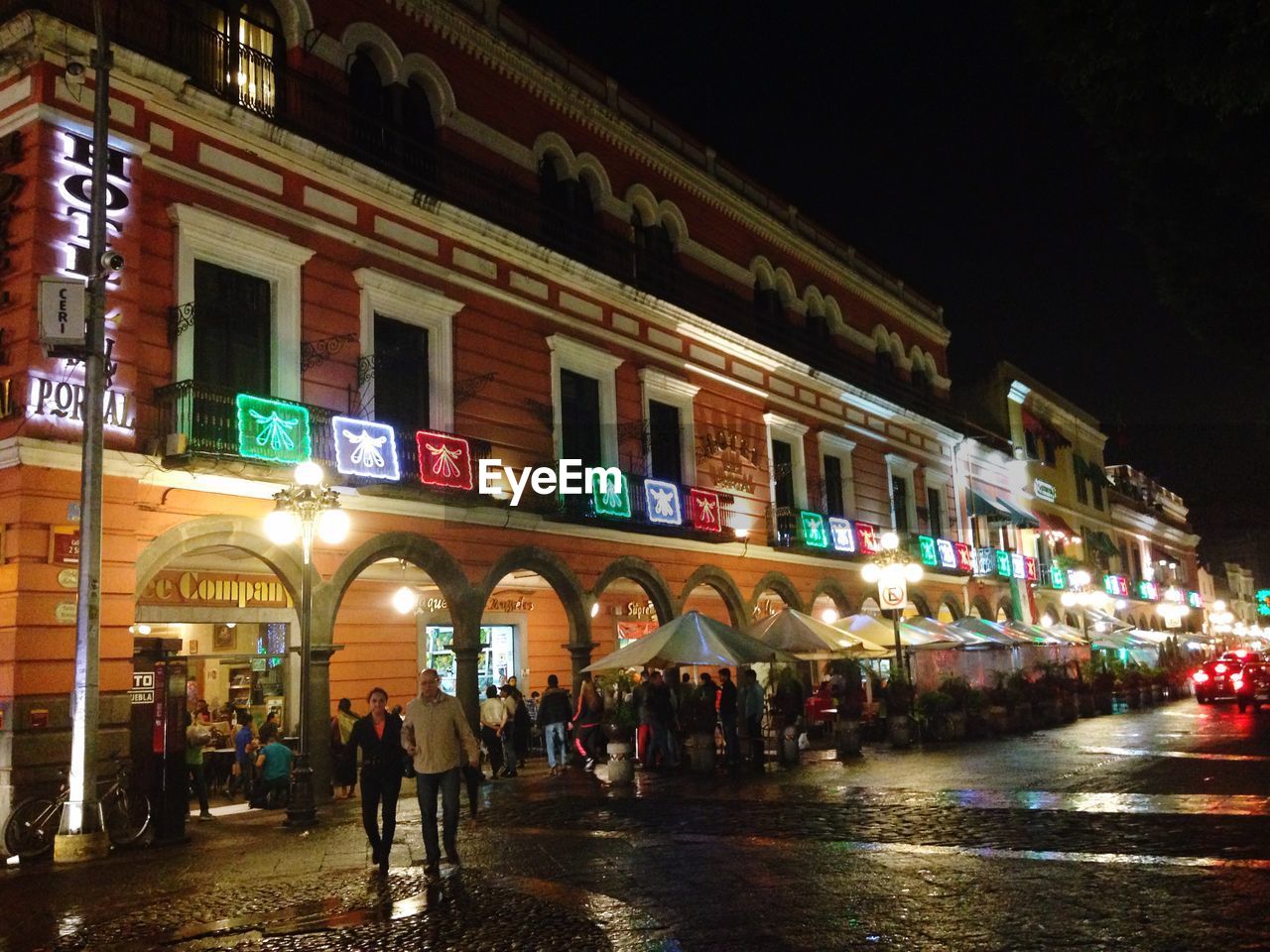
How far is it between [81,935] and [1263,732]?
20.2 m


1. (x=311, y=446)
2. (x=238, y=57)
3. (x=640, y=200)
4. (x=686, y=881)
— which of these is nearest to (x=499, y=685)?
(x=311, y=446)

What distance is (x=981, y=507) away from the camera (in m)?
36.5

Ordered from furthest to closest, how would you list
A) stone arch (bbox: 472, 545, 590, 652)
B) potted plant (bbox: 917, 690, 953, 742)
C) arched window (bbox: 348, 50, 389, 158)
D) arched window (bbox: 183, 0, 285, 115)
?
potted plant (bbox: 917, 690, 953, 742) → stone arch (bbox: 472, 545, 590, 652) → arched window (bbox: 348, 50, 389, 158) → arched window (bbox: 183, 0, 285, 115)

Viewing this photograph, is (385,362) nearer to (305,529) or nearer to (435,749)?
(305,529)

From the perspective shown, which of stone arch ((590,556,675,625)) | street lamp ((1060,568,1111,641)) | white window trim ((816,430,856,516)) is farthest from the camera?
street lamp ((1060,568,1111,641))

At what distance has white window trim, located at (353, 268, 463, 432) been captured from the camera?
16844 millimetres

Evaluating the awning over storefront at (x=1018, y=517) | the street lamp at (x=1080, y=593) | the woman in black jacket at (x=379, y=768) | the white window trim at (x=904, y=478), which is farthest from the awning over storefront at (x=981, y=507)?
the woman in black jacket at (x=379, y=768)

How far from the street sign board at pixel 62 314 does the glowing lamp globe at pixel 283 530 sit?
343 cm

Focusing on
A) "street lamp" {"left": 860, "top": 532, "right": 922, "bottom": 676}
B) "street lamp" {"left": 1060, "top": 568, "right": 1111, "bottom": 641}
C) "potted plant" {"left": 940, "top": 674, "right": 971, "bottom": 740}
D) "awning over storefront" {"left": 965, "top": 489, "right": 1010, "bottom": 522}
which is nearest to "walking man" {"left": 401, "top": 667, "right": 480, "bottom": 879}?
"street lamp" {"left": 860, "top": 532, "right": 922, "bottom": 676}

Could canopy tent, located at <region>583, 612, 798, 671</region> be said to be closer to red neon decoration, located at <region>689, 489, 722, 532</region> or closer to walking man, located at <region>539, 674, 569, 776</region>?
walking man, located at <region>539, 674, 569, 776</region>

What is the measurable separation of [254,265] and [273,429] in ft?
8.58

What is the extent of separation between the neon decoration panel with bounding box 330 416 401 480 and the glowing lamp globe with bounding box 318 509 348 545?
837mm

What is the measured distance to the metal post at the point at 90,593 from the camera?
11141 millimetres

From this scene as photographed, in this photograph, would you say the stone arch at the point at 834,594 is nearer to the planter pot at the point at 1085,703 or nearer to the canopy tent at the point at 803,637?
the planter pot at the point at 1085,703
